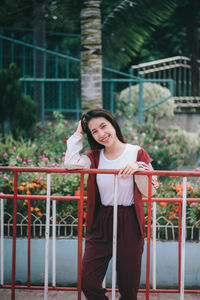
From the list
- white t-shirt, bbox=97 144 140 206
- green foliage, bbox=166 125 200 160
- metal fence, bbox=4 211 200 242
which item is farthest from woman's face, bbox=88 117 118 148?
green foliage, bbox=166 125 200 160

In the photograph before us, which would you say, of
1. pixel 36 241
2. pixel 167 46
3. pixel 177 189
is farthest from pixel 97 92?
pixel 167 46

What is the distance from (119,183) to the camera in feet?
8.07

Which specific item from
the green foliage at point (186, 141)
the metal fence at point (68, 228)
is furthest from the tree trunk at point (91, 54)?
the green foliage at point (186, 141)

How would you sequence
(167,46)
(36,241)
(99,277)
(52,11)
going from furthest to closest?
(167,46) < (52,11) < (36,241) < (99,277)

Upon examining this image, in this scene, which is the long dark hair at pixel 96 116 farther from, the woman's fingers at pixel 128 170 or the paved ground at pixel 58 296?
the paved ground at pixel 58 296

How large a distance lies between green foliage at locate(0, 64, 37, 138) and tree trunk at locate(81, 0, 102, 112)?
123cm

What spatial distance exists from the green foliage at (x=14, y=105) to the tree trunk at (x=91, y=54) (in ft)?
4.05

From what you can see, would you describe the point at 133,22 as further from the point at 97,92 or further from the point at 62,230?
the point at 62,230

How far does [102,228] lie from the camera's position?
2469 millimetres

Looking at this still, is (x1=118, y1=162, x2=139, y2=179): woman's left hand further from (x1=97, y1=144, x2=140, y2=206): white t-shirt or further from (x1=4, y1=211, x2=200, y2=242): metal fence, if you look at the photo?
(x1=4, y1=211, x2=200, y2=242): metal fence

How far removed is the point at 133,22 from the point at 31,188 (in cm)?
373

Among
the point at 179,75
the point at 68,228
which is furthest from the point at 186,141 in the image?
the point at 68,228

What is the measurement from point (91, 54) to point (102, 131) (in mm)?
3402

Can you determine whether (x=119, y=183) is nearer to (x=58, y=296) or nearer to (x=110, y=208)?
(x=110, y=208)
